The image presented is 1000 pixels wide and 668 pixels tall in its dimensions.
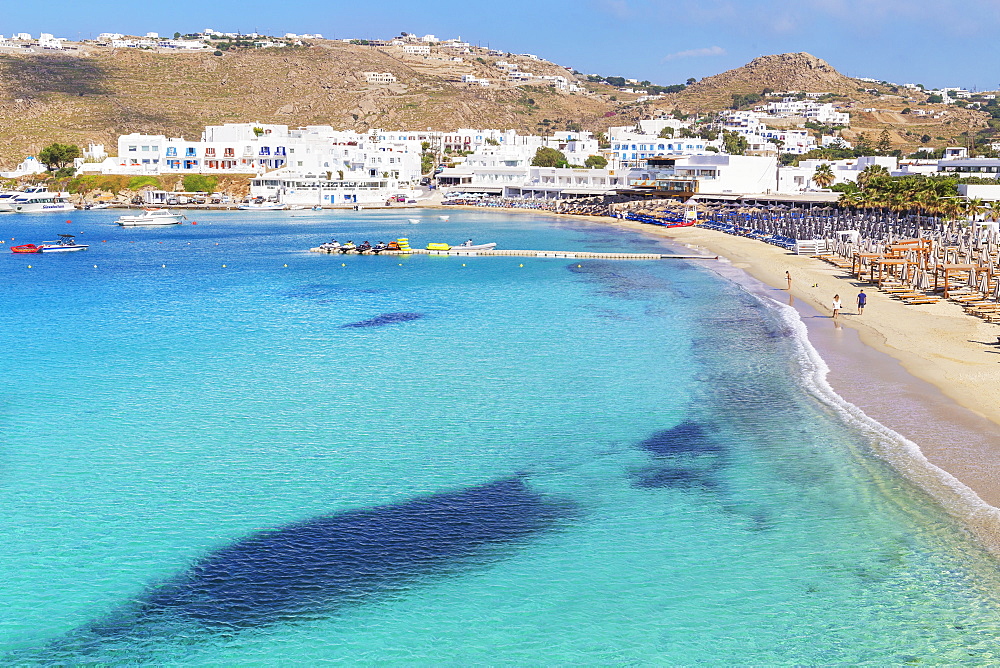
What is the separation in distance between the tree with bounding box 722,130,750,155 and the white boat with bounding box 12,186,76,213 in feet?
388

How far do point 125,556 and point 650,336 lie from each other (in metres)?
28.2

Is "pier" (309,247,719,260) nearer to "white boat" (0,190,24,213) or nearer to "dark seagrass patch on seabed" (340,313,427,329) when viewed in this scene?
"dark seagrass patch on seabed" (340,313,427,329)

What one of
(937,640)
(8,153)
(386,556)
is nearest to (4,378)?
(386,556)

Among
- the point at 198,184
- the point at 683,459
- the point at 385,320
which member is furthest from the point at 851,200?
the point at 198,184

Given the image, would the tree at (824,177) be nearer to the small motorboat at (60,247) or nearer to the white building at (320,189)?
the white building at (320,189)

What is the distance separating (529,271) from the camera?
70000 mm

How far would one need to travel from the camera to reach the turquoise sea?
16297mm

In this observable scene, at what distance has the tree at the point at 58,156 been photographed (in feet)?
550

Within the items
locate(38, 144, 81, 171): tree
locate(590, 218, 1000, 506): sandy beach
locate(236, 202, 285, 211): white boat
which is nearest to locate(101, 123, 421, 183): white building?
locate(38, 144, 81, 171): tree

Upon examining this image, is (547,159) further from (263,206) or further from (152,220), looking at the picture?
(152,220)

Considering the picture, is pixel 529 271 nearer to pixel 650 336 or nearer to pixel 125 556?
pixel 650 336

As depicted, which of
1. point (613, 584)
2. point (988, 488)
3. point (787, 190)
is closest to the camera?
point (613, 584)

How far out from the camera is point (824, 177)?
12838cm

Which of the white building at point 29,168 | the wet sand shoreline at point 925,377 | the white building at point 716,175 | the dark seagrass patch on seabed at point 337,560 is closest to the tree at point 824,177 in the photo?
the white building at point 716,175
